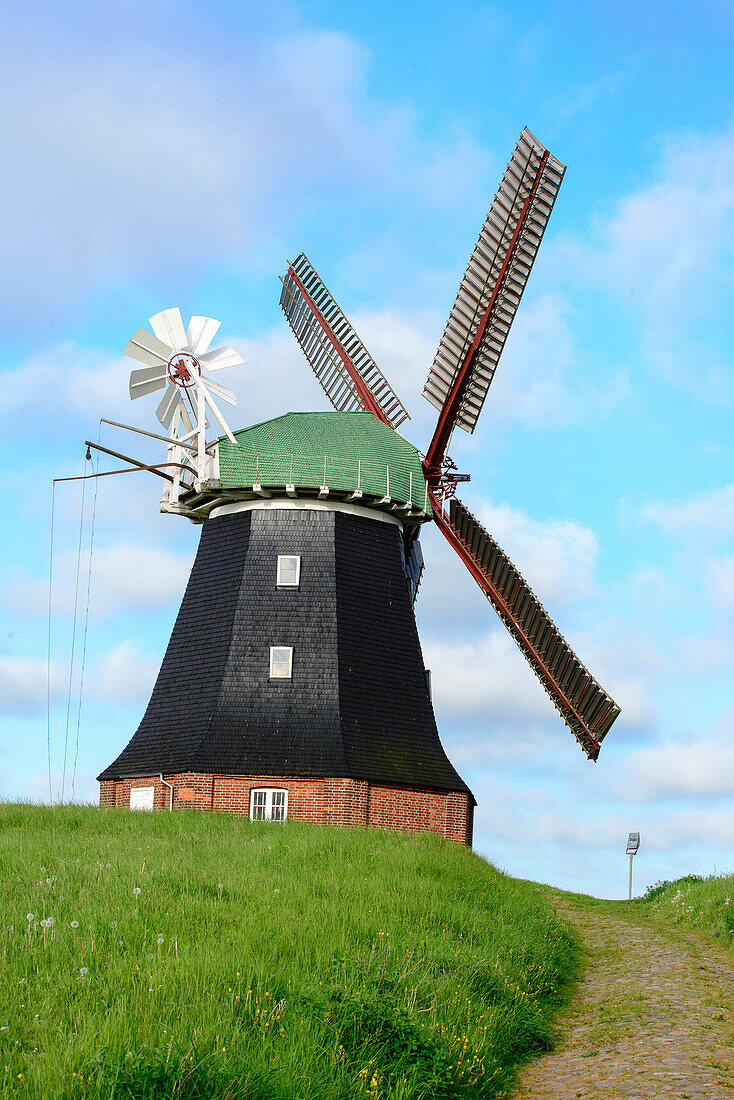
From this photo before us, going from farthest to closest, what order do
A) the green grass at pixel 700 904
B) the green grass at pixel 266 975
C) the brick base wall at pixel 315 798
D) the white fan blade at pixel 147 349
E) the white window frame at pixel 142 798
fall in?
the white fan blade at pixel 147 349
the white window frame at pixel 142 798
the brick base wall at pixel 315 798
the green grass at pixel 700 904
the green grass at pixel 266 975

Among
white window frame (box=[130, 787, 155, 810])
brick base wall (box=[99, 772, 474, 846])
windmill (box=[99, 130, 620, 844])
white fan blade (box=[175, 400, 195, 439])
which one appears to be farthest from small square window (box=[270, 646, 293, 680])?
white fan blade (box=[175, 400, 195, 439])

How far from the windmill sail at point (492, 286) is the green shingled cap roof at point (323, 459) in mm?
2036

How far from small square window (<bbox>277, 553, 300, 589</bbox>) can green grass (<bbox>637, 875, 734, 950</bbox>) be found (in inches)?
370

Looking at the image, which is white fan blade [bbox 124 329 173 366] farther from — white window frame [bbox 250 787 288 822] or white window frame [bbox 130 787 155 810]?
Answer: white window frame [bbox 250 787 288 822]

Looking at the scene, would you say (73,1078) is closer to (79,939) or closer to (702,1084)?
(79,939)

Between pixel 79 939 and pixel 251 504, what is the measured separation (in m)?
15.6

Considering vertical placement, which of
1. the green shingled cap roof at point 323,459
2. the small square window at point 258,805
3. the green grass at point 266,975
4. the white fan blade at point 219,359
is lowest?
the green grass at point 266,975

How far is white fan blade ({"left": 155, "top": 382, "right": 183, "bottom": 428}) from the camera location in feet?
83.6

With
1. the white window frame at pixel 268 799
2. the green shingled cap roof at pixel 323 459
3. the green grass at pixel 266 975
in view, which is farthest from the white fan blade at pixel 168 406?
the green grass at pixel 266 975

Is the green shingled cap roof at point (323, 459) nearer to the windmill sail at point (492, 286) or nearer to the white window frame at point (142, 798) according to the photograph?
the windmill sail at point (492, 286)

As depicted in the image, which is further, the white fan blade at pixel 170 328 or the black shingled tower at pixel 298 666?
the white fan blade at pixel 170 328

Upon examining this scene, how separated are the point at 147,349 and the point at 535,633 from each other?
34.9ft

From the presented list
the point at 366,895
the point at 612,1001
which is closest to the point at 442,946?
the point at 366,895

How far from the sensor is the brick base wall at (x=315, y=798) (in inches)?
867
